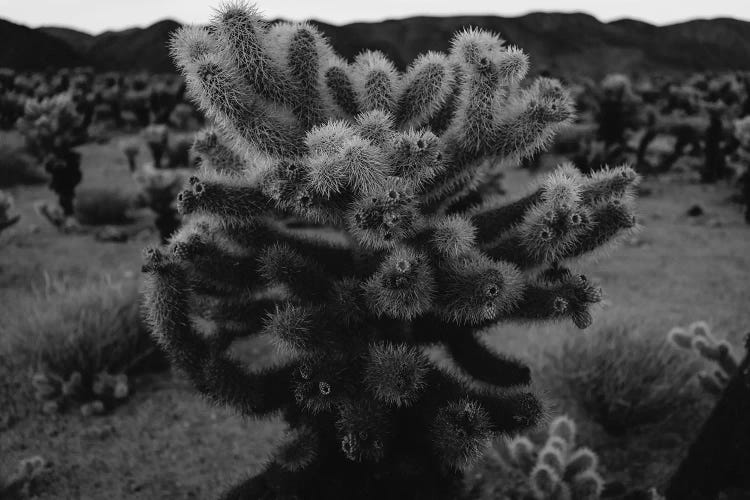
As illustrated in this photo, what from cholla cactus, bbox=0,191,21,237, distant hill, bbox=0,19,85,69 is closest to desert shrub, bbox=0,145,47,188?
A: distant hill, bbox=0,19,85,69

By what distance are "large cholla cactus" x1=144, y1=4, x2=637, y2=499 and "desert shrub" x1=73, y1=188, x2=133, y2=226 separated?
628cm

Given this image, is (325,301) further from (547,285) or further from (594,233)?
(594,233)

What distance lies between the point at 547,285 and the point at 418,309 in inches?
16.9

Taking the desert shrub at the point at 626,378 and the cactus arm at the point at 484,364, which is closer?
the cactus arm at the point at 484,364

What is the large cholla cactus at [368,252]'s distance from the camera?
159 cm

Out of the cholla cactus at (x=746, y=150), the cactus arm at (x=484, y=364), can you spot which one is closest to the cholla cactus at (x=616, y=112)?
the cholla cactus at (x=746, y=150)

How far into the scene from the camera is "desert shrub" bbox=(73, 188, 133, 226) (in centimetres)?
742

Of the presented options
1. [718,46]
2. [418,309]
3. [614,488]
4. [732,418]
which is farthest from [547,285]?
[718,46]

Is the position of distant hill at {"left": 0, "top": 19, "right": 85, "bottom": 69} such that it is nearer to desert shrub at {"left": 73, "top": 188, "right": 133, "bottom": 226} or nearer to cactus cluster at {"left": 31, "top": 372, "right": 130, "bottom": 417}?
desert shrub at {"left": 73, "top": 188, "right": 133, "bottom": 226}

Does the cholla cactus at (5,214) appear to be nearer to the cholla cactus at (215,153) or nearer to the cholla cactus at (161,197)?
the cholla cactus at (161,197)

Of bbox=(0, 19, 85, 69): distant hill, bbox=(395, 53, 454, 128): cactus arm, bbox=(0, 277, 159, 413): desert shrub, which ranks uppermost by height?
bbox=(395, 53, 454, 128): cactus arm

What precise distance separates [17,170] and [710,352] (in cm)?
1024

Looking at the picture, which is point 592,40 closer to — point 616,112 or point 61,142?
point 616,112

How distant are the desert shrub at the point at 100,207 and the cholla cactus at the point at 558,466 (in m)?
6.21
